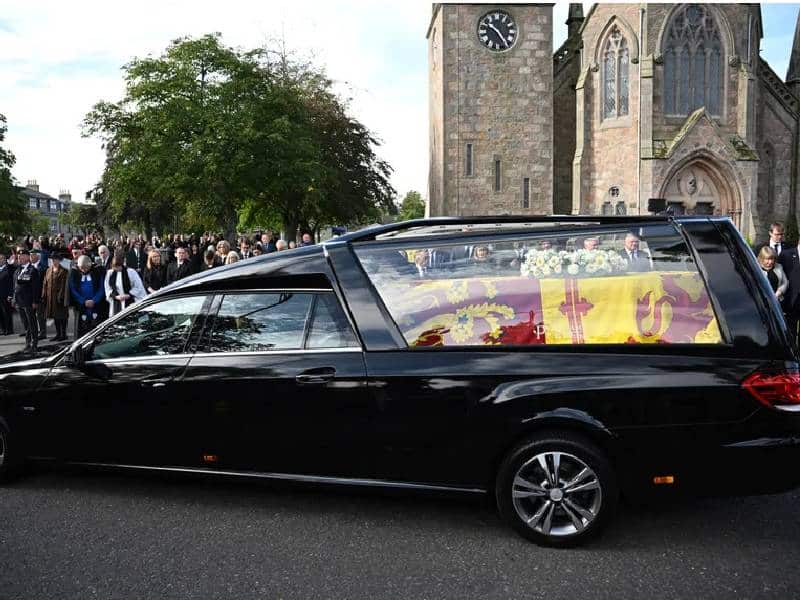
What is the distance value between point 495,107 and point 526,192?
164 inches

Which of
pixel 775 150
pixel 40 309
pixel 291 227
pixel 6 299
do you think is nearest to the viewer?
pixel 40 309

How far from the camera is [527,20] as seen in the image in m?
31.6

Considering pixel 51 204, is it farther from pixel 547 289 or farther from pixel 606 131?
pixel 547 289

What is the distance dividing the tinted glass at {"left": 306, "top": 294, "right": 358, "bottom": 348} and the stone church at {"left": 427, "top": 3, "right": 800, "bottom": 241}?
91.6 ft

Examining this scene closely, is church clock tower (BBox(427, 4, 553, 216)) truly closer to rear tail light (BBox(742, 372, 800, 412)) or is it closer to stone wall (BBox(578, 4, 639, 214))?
stone wall (BBox(578, 4, 639, 214))

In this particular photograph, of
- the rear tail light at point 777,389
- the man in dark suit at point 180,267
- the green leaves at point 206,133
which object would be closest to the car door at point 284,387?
the rear tail light at point 777,389

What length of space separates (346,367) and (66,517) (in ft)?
6.86

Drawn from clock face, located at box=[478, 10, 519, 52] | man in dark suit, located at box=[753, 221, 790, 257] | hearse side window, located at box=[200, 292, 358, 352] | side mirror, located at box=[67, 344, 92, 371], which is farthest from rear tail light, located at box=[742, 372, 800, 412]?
clock face, located at box=[478, 10, 519, 52]

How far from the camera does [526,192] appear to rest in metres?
32.3

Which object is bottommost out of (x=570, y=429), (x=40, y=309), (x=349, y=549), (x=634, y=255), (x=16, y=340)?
(x=349, y=549)

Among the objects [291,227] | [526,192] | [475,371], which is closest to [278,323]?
[475,371]

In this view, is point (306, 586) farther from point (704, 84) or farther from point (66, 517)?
point (704, 84)

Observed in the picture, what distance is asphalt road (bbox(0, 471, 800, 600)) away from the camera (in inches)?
136

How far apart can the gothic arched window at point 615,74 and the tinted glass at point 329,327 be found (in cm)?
3008
